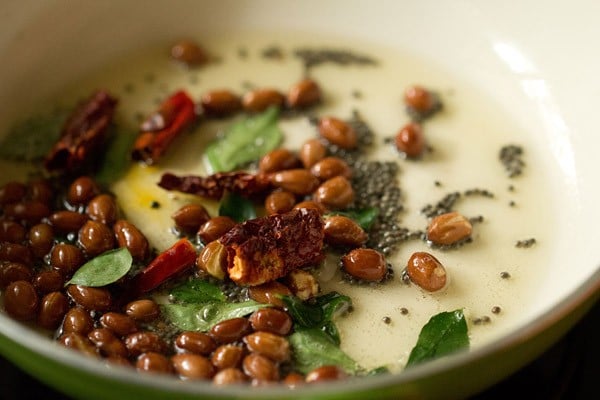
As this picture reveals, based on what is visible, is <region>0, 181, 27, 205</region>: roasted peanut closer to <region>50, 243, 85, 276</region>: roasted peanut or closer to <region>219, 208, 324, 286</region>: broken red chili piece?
<region>50, 243, 85, 276</region>: roasted peanut

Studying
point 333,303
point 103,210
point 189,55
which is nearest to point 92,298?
point 103,210

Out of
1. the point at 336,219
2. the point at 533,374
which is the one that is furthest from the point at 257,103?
the point at 533,374

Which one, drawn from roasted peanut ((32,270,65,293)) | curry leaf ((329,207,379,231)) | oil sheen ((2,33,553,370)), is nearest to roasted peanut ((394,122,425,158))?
oil sheen ((2,33,553,370))

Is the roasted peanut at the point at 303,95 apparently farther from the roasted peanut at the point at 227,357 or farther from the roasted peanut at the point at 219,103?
the roasted peanut at the point at 227,357

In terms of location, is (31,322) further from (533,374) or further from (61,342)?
(533,374)

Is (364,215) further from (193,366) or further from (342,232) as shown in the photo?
(193,366)

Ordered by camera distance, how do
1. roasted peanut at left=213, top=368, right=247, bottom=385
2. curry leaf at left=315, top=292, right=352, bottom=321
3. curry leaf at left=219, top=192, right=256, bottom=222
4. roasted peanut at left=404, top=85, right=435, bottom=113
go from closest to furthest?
1. roasted peanut at left=213, top=368, right=247, bottom=385
2. curry leaf at left=315, top=292, right=352, bottom=321
3. curry leaf at left=219, top=192, right=256, bottom=222
4. roasted peanut at left=404, top=85, right=435, bottom=113
